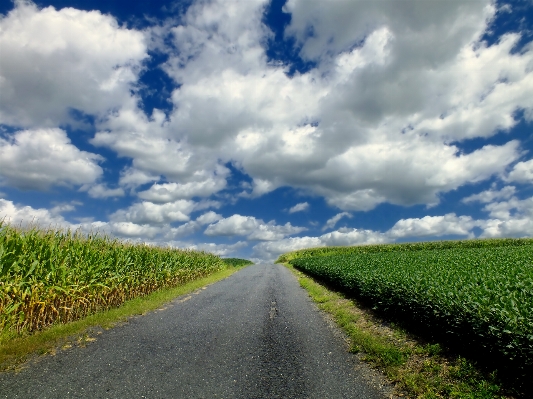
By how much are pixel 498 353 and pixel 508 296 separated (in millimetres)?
2115

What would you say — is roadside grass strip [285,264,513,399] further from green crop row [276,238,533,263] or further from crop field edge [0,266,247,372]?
green crop row [276,238,533,263]

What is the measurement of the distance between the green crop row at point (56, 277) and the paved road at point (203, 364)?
7.67 ft

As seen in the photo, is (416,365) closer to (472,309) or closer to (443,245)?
(472,309)

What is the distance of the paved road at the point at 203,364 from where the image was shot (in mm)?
6105

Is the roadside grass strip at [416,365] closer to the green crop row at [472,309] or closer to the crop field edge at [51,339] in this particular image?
the green crop row at [472,309]

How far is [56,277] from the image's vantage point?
10969 millimetres

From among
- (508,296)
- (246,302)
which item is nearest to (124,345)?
(246,302)

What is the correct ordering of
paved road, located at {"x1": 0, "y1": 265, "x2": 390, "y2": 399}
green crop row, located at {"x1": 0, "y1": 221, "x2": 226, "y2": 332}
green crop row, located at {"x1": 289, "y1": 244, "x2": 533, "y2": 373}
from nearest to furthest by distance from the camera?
green crop row, located at {"x1": 289, "y1": 244, "x2": 533, "y2": 373} < paved road, located at {"x1": 0, "y1": 265, "x2": 390, "y2": 399} < green crop row, located at {"x1": 0, "y1": 221, "x2": 226, "y2": 332}

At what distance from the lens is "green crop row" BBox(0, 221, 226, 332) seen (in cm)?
948

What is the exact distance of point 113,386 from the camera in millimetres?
6281

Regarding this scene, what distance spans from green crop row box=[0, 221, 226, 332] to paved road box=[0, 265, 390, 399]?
2.34 meters

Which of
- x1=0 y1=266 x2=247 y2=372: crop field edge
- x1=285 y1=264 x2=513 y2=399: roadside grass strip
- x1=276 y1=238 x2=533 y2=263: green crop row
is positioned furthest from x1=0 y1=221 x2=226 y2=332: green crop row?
x1=276 y1=238 x2=533 y2=263: green crop row

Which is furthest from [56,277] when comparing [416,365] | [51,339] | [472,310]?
[472,310]

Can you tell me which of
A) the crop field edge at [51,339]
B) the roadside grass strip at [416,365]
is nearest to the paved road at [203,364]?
the crop field edge at [51,339]
